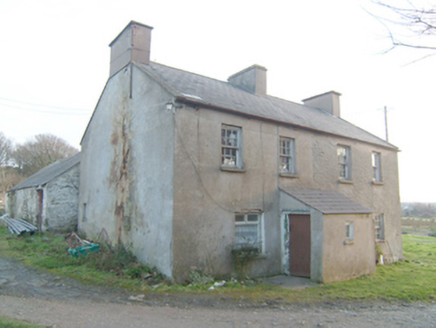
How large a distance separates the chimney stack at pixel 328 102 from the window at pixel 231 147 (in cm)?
1150

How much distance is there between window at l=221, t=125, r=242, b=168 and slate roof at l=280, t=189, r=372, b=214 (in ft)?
7.82

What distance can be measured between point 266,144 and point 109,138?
699 centimetres

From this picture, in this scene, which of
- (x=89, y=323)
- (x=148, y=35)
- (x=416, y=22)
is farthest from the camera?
(x=148, y=35)

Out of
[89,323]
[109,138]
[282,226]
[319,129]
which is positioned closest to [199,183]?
[282,226]

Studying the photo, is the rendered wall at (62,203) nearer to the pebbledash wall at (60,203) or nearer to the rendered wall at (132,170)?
the pebbledash wall at (60,203)

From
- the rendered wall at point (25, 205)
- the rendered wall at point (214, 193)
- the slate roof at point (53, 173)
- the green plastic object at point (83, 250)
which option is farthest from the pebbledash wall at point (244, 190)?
the rendered wall at point (25, 205)

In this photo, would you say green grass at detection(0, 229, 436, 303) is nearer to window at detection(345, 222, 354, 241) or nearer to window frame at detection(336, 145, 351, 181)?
window at detection(345, 222, 354, 241)

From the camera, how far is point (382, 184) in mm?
17656

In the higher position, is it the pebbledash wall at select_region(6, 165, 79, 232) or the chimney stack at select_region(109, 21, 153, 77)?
the chimney stack at select_region(109, 21, 153, 77)

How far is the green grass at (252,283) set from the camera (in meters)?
9.30

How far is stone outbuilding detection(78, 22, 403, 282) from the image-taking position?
33.6 ft

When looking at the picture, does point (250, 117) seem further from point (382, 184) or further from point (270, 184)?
point (382, 184)

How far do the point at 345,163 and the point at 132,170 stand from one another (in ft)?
33.5

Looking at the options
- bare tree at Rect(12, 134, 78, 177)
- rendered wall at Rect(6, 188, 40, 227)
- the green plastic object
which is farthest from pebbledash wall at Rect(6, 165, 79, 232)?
bare tree at Rect(12, 134, 78, 177)
